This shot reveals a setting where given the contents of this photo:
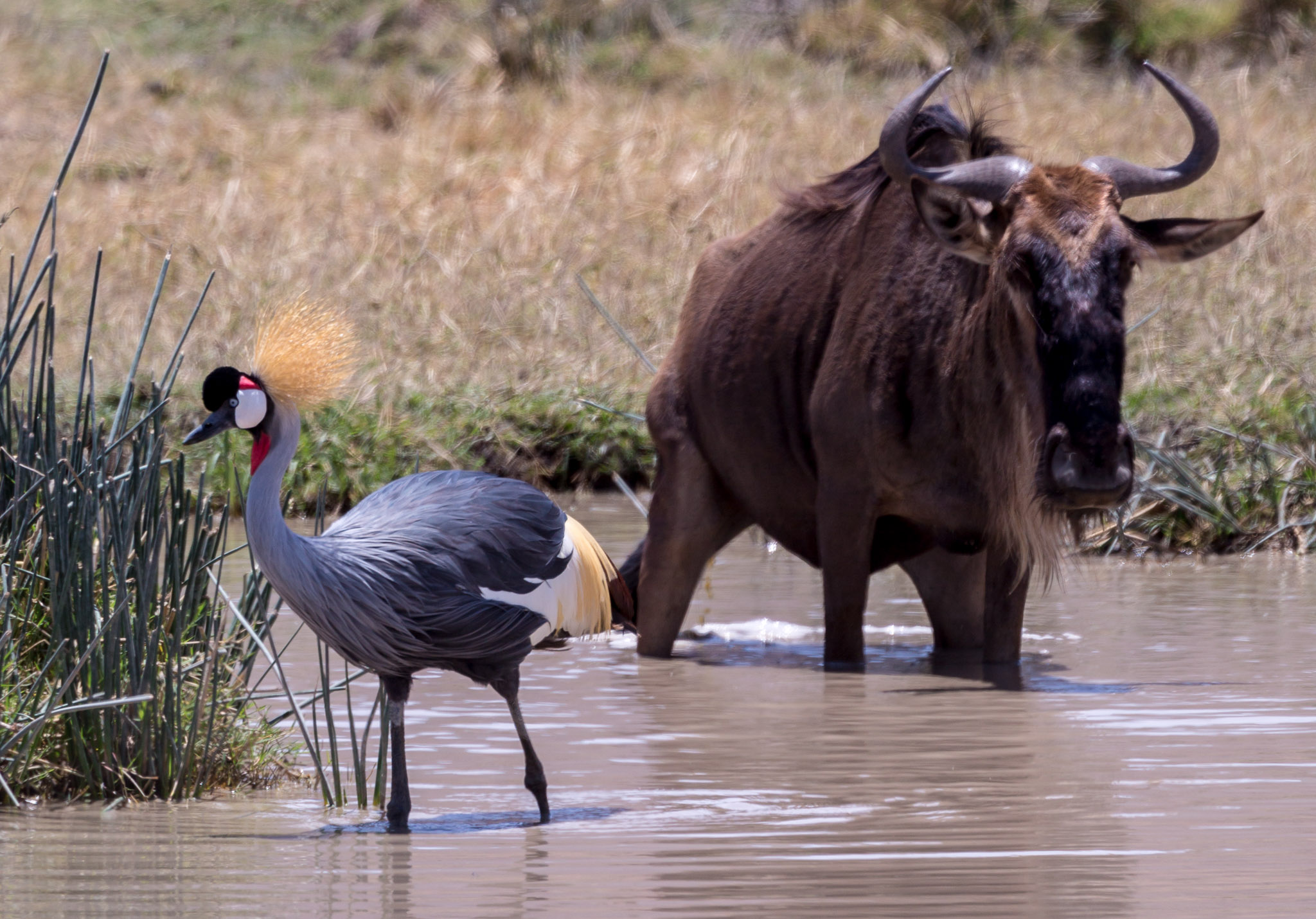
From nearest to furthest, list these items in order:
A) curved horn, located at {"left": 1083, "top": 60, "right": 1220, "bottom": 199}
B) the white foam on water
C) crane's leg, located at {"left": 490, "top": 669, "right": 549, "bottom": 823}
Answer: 1. crane's leg, located at {"left": 490, "top": 669, "right": 549, "bottom": 823}
2. curved horn, located at {"left": 1083, "top": 60, "right": 1220, "bottom": 199}
3. the white foam on water

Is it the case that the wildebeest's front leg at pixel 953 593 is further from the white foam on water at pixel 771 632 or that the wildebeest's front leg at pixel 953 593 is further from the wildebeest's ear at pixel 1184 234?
the wildebeest's ear at pixel 1184 234

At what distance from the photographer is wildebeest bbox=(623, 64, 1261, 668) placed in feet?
20.2

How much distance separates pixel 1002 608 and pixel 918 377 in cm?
78

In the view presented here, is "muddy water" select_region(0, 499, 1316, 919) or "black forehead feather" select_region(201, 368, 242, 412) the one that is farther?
"black forehead feather" select_region(201, 368, 242, 412)

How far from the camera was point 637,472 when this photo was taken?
11.3 m

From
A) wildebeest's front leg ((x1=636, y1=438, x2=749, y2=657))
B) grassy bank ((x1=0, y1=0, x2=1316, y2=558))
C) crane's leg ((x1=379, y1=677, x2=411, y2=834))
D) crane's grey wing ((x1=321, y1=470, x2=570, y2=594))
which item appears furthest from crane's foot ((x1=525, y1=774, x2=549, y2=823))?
wildebeest's front leg ((x1=636, y1=438, x2=749, y2=657))

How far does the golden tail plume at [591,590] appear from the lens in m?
5.57

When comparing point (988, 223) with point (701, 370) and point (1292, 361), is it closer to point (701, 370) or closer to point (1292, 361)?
point (701, 370)

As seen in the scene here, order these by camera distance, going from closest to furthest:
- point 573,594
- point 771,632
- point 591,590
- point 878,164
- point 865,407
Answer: point 573,594
point 591,590
point 865,407
point 878,164
point 771,632

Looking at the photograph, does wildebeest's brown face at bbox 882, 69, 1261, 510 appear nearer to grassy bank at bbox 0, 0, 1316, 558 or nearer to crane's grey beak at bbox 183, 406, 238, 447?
grassy bank at bbox 0, 0, 1316, 558

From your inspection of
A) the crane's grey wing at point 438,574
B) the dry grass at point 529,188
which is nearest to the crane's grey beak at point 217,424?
the crane's grey wing at point 438,574

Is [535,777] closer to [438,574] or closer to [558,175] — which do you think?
[438,574]

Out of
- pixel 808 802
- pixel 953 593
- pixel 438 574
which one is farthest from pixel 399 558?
pixel 953 593

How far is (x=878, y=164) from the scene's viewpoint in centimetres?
762
